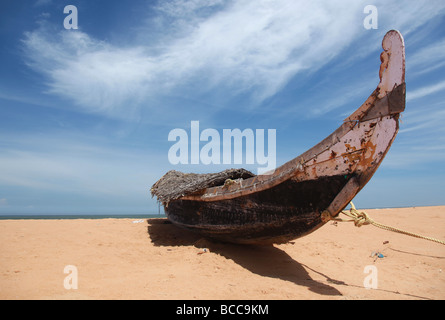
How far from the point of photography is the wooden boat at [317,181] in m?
Answer: 3.45

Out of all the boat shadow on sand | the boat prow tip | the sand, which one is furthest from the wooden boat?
the sand

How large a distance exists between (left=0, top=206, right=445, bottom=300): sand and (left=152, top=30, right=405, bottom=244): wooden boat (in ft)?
2.31

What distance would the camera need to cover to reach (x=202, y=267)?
4609 millimetres

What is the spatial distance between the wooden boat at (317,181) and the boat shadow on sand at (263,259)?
31 cm

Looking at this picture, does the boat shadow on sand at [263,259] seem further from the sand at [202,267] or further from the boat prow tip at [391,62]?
the boat prow tip at [391,62]

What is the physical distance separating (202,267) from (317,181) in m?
2.29

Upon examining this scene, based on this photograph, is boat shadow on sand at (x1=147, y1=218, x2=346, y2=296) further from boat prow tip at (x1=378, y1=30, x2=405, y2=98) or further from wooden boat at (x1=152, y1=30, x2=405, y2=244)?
boat prow tip at (x1=378, y1=30, x2=405, y2=98)

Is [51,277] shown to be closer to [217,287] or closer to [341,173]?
[217,287]

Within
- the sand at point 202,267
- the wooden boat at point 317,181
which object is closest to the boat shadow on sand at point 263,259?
the sand at point 202,267

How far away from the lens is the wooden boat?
3.45m

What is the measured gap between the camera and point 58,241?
6.39 metres

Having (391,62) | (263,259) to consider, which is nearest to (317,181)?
(391,62)
